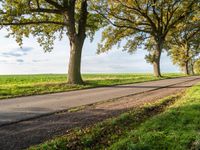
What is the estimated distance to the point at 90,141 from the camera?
7922 millimetres

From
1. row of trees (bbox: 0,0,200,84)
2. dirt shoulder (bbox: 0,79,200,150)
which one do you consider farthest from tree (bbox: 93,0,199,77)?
dirt shoulder (bbox: 0,79,200,150)

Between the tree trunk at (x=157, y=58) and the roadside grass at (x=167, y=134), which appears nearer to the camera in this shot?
the roadside grass at (x=167, y=134)

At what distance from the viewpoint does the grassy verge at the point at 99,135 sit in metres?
7.55

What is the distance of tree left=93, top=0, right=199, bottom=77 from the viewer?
42469 mm

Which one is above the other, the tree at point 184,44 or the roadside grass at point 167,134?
the tree at point 184,44

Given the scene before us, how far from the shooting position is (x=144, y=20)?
46.6 m

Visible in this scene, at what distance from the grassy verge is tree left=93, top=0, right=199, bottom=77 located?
30856 millimetres

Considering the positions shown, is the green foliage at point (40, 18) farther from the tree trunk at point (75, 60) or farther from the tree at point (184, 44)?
the tree at point (184, 44)

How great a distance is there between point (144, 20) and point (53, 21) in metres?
20.6

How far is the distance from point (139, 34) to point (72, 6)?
21737mm

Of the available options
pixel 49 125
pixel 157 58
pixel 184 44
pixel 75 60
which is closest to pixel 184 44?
pixel 184 44

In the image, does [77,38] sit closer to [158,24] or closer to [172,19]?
[158,24]

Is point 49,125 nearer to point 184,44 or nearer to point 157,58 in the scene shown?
point 157,58

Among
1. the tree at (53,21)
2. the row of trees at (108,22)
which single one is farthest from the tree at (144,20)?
the tree at (53,21)
